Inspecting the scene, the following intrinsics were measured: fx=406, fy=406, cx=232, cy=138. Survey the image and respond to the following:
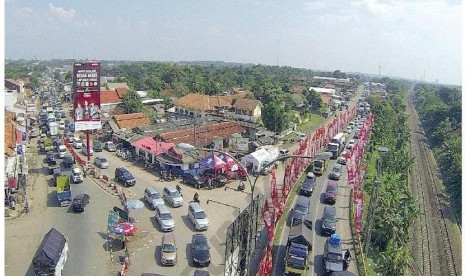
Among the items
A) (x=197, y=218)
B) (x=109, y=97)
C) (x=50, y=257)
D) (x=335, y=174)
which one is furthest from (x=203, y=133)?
(x=109, y=97)

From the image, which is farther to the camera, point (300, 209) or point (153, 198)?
point (153, 198)

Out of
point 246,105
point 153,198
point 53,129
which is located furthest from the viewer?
point 246,105

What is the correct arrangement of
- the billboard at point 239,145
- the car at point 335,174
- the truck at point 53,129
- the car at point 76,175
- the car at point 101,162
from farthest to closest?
1. the truck at point 53,129
2. the billboard at point 239,145
3. the car at point 101,162
4. the car at point 335,174
5. the car at point 76,175

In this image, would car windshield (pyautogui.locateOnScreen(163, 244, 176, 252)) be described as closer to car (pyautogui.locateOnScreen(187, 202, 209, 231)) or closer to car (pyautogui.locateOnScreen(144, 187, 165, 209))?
car (pyautogui.locateOnScreen(187, 202, 209, 231))

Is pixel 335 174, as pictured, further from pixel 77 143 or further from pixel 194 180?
pixel 77 143

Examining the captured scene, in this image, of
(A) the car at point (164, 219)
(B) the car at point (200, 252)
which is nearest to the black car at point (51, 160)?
(A) the car at point (164, 219)

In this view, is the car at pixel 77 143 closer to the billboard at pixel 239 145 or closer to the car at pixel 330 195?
the billboard at pixel 239 145
